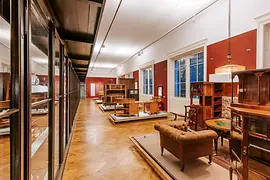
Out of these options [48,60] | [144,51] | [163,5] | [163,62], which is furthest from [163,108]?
[48,60]

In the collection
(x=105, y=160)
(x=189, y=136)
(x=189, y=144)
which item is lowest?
(x=105, y=160)

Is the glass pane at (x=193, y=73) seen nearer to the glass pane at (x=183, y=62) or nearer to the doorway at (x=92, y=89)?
the glass pane at (x=183, y=62)

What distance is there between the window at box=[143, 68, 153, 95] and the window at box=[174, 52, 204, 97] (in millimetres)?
2839

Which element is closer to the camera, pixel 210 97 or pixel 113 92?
pixel 210 97

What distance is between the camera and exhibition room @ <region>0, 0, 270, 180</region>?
85 centimetres

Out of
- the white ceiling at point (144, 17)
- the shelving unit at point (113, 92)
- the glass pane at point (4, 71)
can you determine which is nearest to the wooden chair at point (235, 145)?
the glass pane at point (4, 71)

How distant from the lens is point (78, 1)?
1398 millimetres

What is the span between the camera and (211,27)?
499cm

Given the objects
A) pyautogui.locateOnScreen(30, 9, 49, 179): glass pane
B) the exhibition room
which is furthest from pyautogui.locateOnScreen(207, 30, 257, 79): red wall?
pyautogui.locateOnScreen(30, 9, 49, 179): glass pane

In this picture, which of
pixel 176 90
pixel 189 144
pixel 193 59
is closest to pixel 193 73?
pixel 193 59

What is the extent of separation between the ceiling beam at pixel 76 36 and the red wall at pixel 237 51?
3.99 meters

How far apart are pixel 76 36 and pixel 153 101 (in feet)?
16.2

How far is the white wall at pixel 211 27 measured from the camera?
3795 mm

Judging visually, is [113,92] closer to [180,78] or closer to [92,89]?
[180,78]
